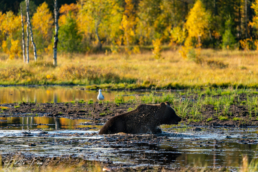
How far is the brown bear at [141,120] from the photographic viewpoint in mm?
11164

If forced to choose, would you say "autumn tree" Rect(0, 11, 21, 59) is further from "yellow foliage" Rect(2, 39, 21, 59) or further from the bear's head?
the bear's head

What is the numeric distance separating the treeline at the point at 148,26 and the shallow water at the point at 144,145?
38319 millimetres

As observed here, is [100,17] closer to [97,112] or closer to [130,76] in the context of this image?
[130,76]

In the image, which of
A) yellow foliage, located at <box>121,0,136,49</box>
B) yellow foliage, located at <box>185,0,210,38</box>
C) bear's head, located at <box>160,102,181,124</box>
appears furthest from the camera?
yellow foliage, located at <box>121,0,136,49</box>

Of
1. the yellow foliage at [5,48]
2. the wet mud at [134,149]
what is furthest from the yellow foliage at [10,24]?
the wet mud at [134,149]

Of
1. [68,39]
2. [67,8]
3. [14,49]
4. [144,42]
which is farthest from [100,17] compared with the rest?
[67,8]

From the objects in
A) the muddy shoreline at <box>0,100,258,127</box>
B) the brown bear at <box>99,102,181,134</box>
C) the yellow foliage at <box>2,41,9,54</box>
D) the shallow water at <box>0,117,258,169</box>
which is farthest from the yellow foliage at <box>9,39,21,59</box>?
the brown bear at <box>99,102,181,134</box>

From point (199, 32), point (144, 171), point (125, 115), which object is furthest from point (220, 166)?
point (199, 32)

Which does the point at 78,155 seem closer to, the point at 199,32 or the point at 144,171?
the point at 144,171

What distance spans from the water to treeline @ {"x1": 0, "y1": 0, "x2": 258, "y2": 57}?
3818 centimetres

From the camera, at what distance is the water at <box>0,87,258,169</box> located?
28.5ft

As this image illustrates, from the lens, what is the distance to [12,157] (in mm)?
8680

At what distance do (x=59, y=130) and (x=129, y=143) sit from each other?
2854 mm

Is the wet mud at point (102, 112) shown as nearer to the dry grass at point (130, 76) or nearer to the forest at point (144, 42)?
the dry grass at point (130, 76)
